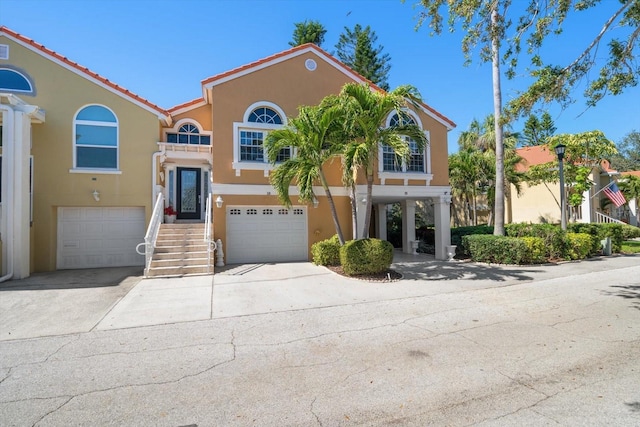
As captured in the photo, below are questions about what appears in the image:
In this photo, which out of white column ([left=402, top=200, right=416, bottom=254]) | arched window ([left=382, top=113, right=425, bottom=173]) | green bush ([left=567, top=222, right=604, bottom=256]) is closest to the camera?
green bush ([left=567, top=222, right=604, bottom=256])

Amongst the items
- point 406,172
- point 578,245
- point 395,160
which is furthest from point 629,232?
point 395,160

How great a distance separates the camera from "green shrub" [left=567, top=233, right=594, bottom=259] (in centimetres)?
1299

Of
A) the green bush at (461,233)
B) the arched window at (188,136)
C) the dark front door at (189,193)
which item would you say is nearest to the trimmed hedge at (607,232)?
the green bush at (461,233)

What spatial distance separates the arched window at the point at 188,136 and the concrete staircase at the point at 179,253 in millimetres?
4049

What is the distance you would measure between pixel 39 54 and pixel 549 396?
16973 millimetres

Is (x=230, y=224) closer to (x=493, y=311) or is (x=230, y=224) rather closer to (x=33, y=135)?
(x=33, y=135)

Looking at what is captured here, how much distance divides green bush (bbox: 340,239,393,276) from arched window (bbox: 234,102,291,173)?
5137mm

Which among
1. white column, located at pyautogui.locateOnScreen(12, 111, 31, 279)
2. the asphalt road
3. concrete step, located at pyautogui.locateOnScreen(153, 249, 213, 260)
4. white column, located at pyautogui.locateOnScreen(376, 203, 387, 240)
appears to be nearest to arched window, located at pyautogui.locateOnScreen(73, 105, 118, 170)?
white column, located at pyautogui.locateOnScreen(12, 111, 31, 279)

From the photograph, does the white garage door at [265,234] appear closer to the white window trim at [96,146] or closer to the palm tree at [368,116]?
the palm tree at [368,116]

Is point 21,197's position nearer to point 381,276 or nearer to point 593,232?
point 381,276

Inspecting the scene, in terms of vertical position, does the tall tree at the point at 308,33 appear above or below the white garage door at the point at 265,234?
above

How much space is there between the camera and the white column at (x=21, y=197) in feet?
33.7

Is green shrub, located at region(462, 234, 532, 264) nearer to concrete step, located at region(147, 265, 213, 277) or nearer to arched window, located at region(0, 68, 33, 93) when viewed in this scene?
concrete step, located at region(147, 265, 213, 277)

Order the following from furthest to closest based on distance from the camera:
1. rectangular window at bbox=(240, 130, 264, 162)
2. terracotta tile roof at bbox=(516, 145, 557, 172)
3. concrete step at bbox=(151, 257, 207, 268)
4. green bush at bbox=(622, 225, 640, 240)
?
1. terracotta tile roof at bbox=(516, 145, 557, 172)
2. green bush at bbox=(622, 225, 640, 240)
3. rectangular window at bbox=(240, 130, 264, 162)
4. concrete step at bbox=(151, 257, 207, 268)
